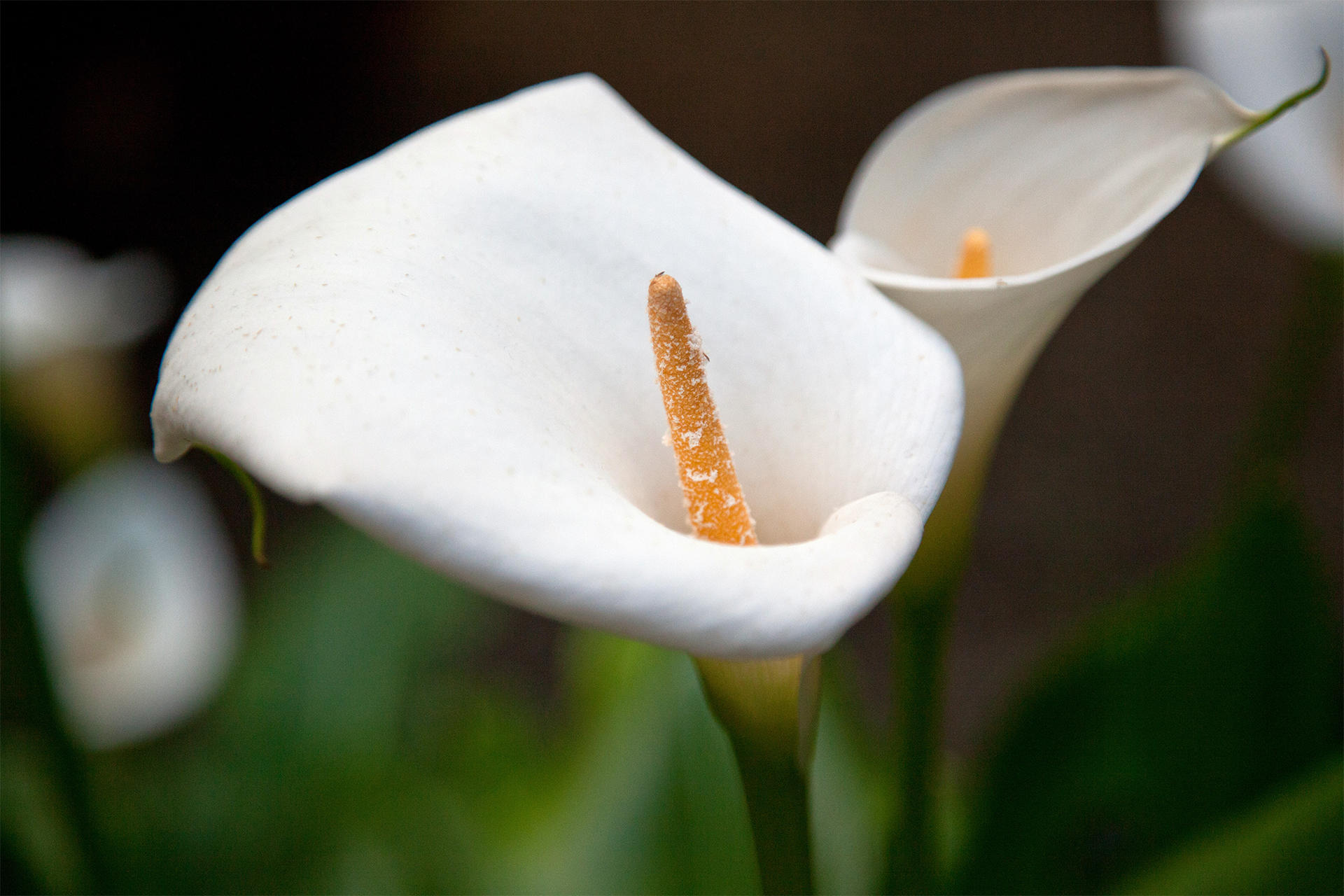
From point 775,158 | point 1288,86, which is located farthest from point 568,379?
point 775,158

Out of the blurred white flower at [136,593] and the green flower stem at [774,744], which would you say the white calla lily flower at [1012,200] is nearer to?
the green flower stem at [774,744]

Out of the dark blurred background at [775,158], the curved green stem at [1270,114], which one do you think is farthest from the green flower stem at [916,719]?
the dark blurred background at [775,158]

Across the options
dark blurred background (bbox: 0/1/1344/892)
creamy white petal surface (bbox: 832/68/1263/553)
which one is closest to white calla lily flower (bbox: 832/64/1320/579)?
creamy white petal surface (bbox: 832/68/1263/553)

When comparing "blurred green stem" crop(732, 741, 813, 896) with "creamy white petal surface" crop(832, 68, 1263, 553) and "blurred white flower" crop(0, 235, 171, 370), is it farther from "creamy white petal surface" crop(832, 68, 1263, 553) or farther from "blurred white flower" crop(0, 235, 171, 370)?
"blurred white flower" crop(0, 235, 171, 370)

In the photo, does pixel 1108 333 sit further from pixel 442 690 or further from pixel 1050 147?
pixel 1050 147

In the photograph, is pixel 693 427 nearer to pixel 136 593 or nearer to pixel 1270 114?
pixel 1270 114

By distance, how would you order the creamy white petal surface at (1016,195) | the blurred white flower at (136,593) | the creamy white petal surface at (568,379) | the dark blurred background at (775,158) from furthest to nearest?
the dark blurred background at (775,158)
the blurred white flower at (136,593)
the creamy white petal surface at (1016,195)
the creamy white petal surface at (568,379)

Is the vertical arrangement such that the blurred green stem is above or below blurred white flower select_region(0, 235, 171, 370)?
above
